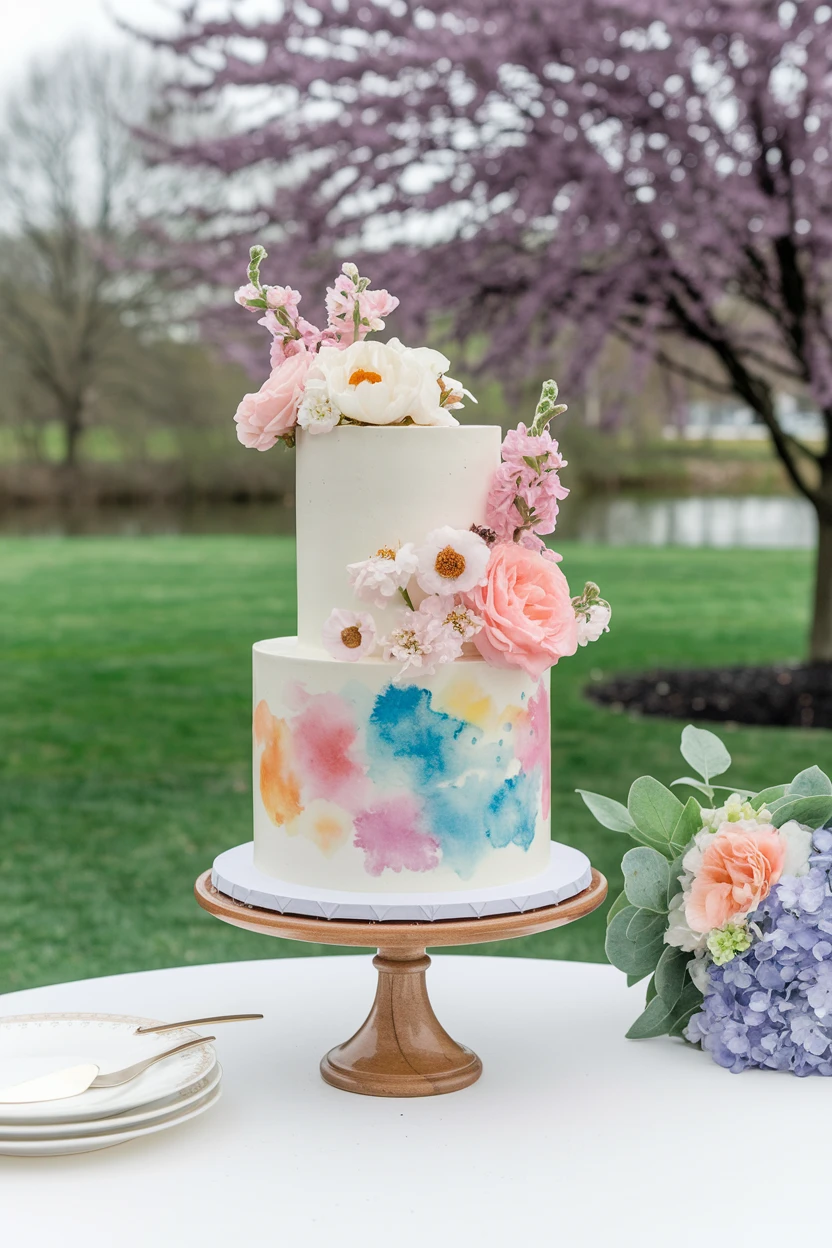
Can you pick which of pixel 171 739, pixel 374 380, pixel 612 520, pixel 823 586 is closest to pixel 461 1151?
pixel 374 380

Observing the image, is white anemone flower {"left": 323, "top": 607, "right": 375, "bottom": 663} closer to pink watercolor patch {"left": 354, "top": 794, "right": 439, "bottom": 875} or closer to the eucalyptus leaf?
pink watercolor patch {"left": 354, "top": 794, "right": 439, "bottom": 875}

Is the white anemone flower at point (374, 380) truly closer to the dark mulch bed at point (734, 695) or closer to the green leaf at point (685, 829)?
the green leaf at point (685, 829)

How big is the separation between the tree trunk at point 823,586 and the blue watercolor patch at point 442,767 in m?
7.15

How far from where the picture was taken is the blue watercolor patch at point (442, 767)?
71.6 inches

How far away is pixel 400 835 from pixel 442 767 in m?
0.10

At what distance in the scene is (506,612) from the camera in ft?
5.92

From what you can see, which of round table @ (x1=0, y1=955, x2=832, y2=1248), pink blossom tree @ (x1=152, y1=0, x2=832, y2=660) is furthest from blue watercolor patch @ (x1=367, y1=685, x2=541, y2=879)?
pink blossom tree @ (x1=152, y1=0, x2=832, y2=660)

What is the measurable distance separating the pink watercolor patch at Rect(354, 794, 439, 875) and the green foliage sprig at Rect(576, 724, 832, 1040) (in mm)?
287

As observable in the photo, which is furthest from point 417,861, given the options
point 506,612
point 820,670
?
point 820,670

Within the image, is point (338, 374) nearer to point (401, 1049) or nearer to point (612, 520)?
point (401, 1049)

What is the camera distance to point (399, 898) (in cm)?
178

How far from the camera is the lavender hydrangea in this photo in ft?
6.11

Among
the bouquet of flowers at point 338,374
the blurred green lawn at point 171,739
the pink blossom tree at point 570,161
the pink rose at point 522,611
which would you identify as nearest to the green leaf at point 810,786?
the pink rose at point 522,611

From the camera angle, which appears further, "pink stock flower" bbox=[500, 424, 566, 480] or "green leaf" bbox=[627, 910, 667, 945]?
"green leaf" bbox=[627, 910, 667, 945]
